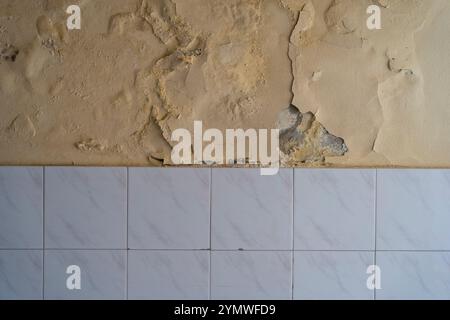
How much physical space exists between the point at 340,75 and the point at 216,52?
472 mm

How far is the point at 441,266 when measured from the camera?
178 centimetres

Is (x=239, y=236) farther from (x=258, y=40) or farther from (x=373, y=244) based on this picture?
(x=258, y=40)

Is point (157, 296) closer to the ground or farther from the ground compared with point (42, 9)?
closer to the ground

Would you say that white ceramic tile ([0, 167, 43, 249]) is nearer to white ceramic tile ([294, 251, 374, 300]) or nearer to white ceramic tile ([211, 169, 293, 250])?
white ceramic tile ([211, 169, 293, 250])

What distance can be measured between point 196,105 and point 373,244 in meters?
0.84

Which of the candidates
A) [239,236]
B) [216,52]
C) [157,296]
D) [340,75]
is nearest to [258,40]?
[216,52]

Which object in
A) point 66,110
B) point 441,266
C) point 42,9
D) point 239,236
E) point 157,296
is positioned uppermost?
point 42,9

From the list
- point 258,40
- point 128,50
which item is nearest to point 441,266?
point 258,40

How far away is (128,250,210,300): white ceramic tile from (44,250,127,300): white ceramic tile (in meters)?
0.04

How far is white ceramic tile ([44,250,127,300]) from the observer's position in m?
1.77

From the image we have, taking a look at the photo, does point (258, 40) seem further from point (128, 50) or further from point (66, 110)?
point (66, 110)

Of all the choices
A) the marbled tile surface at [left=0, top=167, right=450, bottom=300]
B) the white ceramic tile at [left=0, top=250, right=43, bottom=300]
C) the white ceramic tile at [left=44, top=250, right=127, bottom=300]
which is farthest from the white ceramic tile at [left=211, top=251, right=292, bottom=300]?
the white ceramic tile at [left=0, top=250, right=43, bottom=300]

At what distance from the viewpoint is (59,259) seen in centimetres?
177

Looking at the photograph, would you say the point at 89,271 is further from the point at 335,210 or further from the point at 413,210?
the point at 413,210
